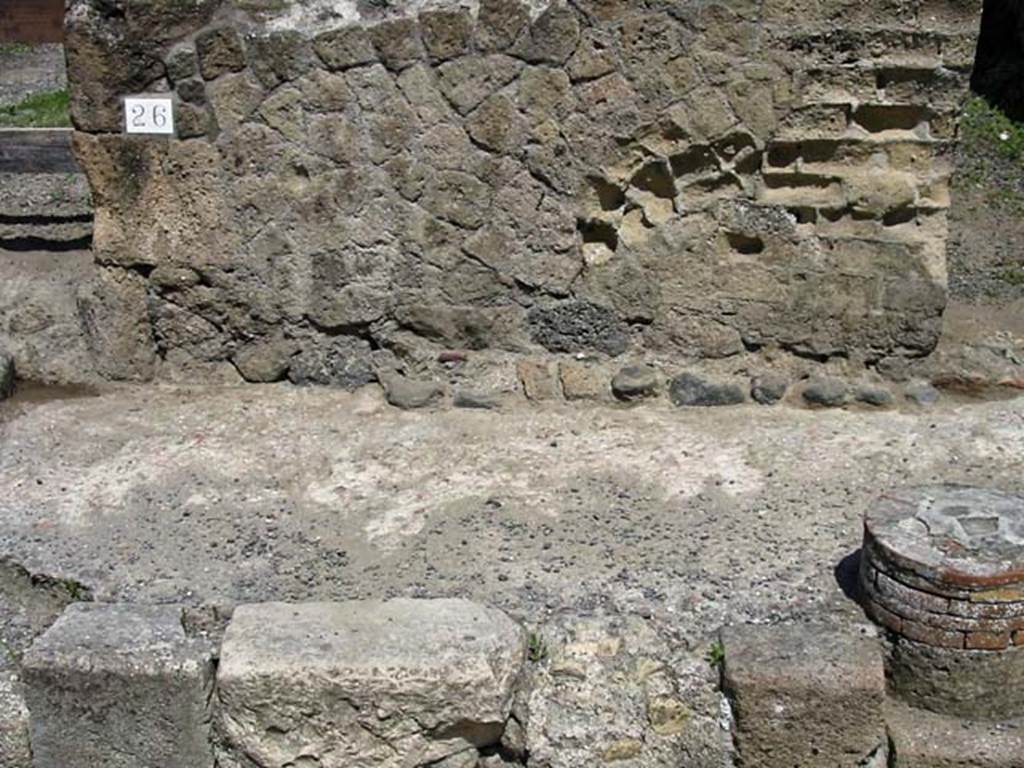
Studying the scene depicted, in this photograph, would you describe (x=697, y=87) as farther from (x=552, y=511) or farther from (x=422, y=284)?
(x=552, y=511)

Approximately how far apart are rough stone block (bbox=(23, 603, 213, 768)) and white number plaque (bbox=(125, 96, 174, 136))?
1843 mm

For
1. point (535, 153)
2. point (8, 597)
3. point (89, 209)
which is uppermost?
point (535, 153)

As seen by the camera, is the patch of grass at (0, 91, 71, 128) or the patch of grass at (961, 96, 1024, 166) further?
the patch of grass at (0, 91, 71, 128)

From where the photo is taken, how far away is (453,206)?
4.46 m

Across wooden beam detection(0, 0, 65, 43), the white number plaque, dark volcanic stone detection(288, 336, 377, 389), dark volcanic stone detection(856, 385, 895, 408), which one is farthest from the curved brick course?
wooden beam detection(0, 0, 65, 43)

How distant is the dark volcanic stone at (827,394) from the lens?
450cm

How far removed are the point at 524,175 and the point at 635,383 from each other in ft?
2.72

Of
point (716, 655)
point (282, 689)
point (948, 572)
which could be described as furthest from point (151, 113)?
point (948, 572)

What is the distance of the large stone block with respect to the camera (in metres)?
3.20

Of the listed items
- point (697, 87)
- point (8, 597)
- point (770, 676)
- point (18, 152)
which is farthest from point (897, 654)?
point (18, 152)

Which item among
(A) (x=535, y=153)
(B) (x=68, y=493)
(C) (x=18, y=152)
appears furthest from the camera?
(C) (x=18, y=152)

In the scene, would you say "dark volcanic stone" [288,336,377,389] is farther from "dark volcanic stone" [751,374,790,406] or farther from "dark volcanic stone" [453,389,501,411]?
"dark volcanic stone" [751,374,790,406]

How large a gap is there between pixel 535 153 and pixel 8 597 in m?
2.18

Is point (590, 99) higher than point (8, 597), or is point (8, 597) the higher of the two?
point (590, 99)
